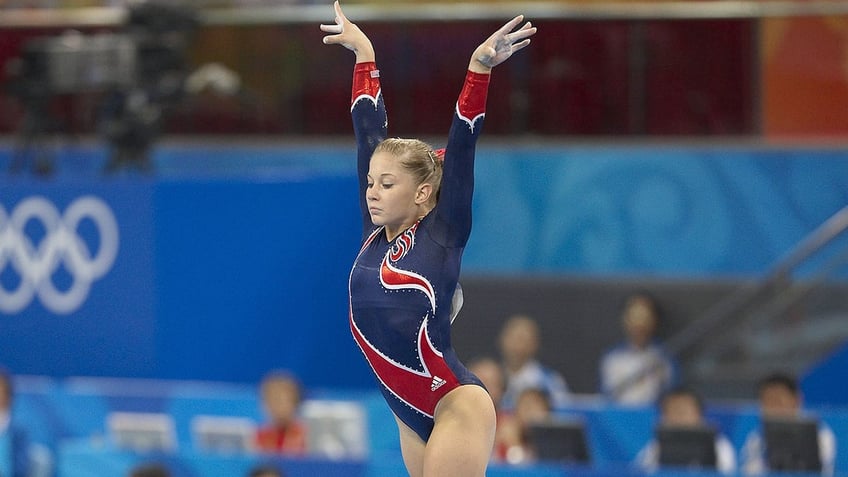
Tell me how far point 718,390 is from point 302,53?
418cm

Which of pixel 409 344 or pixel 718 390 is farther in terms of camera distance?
pixel 718 390

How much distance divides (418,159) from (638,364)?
19.8 feet

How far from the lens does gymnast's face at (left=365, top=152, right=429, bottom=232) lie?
4523 millimetres

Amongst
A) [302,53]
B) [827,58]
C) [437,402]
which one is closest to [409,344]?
[437,402]

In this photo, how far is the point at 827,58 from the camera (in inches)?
411

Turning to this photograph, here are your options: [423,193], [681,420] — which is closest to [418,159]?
[423,193]

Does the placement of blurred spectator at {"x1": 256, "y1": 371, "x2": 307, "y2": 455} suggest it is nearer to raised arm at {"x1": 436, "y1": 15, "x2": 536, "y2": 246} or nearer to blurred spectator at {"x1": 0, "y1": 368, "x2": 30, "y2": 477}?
blurred spectator at {"x1": 0, "y1": 368, "x2": 30, "y2": 477}

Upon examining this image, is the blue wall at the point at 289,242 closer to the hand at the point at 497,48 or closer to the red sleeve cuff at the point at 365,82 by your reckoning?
the red sleeve cuff at the point at 365,82

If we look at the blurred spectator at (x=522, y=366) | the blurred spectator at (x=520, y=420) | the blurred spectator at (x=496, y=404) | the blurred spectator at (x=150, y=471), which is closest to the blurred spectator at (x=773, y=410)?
the blurred spectator at (x=520, y=420)

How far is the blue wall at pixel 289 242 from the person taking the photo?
35.1 feet

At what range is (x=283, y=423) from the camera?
8.88m

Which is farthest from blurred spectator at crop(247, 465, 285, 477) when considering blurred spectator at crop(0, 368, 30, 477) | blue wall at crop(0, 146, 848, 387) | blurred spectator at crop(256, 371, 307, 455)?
blue wall at crop(0, 146, 848, 387)

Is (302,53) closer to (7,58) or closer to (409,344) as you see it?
(7,58)

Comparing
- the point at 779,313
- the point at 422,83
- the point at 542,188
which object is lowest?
the point at 779,313
